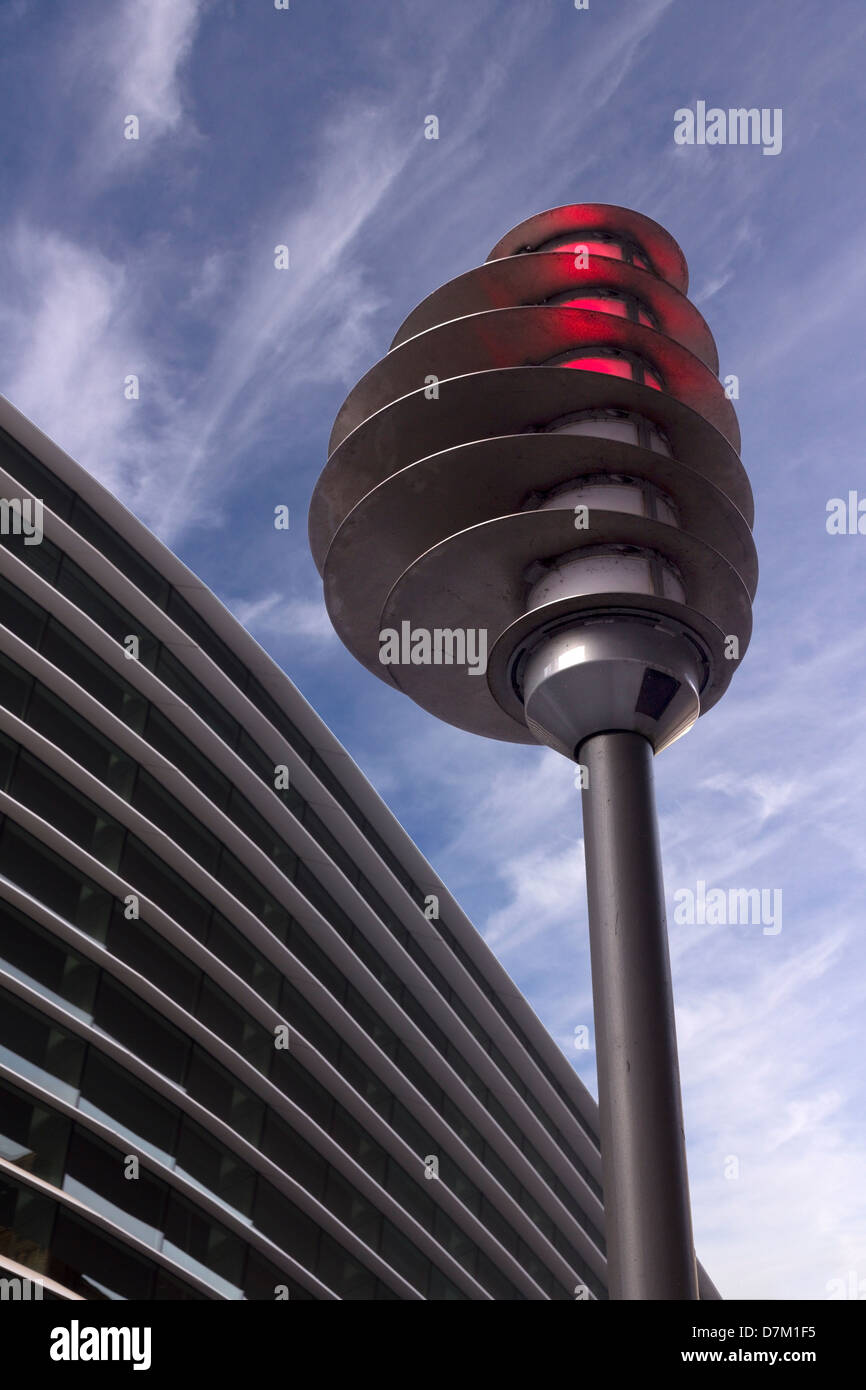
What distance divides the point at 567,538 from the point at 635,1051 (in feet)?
7.87

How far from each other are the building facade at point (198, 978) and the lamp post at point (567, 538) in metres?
12.1

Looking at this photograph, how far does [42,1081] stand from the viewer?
16.7 metres

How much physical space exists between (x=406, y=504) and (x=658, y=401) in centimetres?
130

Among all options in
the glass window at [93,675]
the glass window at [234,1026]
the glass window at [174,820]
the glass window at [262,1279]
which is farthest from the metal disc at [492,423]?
the glass window at [262,1279]

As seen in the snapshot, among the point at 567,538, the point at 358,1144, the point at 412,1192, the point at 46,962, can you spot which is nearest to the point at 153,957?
the point at 46,962

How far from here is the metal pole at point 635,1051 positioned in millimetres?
3594

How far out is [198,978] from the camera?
20875 mm

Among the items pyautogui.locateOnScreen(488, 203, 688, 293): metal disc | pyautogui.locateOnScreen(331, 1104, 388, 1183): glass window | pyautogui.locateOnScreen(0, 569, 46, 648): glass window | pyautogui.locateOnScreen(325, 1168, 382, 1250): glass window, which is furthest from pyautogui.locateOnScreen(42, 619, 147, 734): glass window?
pyautogui.locateOnScreen(488, 203, 688, 293): metal disc

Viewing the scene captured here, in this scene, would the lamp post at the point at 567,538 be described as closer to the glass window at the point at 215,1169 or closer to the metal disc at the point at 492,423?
the metal disc at the point at 492,423

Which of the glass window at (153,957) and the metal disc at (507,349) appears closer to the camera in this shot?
the metal disc at (507,349)

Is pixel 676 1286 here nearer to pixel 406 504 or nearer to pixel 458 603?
pixel 458 603

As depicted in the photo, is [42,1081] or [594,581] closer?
[594,581]
